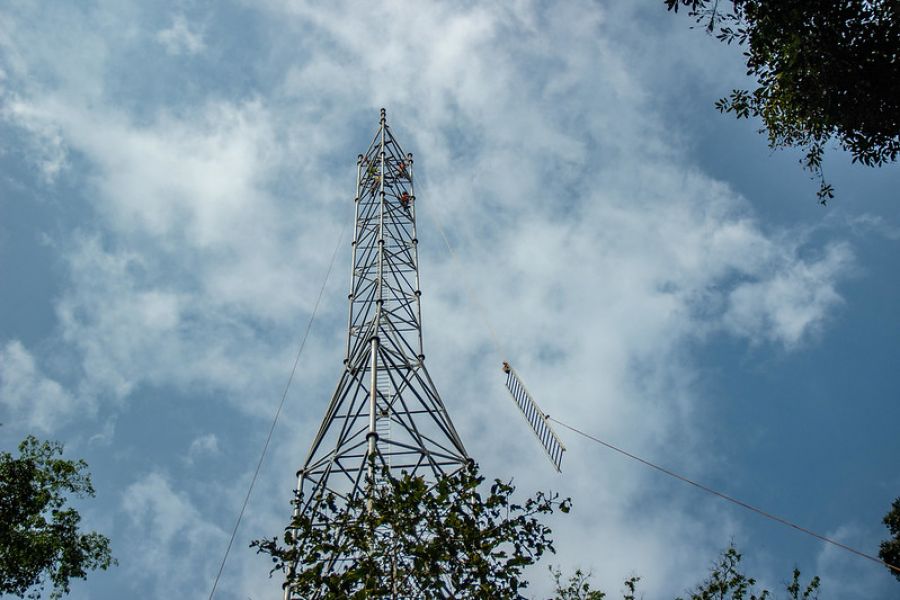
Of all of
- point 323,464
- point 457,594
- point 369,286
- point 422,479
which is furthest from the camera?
point 369,286

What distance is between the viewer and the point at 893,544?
945 inches

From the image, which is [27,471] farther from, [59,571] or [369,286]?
[369,286]

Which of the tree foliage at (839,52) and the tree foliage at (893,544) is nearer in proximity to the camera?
the tree foliage at (839,52)

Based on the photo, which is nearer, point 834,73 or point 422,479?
point 422,479

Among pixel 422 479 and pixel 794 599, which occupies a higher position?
pixel 794 599

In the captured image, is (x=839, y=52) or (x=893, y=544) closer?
(x=839, y=52)

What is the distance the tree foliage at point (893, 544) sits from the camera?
23.6 metres

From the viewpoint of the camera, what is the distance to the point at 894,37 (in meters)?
11.2

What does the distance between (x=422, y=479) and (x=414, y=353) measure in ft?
20.6

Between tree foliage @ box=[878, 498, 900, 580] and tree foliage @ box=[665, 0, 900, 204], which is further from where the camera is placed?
tree foliage @ box=[878, 498, 900, 580]

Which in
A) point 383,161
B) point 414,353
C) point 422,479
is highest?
point 383,161

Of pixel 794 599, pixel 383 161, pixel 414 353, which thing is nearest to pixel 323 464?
pixel 414 353

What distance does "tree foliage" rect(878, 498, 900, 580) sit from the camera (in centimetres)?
2359

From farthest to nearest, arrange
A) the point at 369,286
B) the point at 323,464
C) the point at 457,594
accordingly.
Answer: the point at 369,286
the point at 323,464
the point at 457,594
